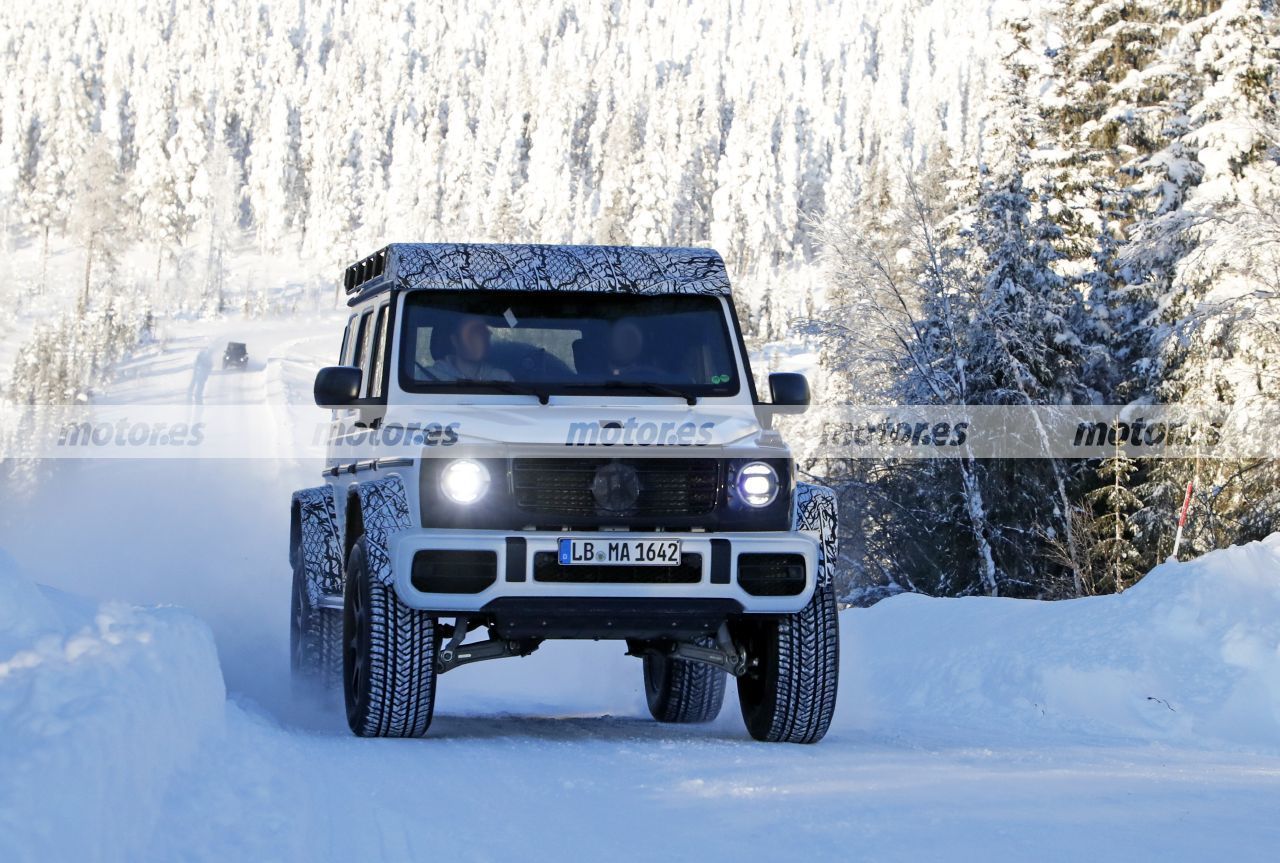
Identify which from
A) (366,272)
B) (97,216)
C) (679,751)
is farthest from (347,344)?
(97,216)

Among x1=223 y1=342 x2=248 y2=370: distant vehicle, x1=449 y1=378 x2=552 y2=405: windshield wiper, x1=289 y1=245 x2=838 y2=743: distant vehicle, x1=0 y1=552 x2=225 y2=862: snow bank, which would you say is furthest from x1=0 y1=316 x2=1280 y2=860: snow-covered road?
x1=223 y1=342 x2=248 y2=370: distant vehicle

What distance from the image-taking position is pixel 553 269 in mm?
7848

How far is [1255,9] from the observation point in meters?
23.1

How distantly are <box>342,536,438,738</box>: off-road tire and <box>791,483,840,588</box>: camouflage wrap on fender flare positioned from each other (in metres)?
1.74

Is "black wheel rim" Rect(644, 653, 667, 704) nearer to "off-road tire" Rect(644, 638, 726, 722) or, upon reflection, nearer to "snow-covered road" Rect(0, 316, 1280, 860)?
"off-road tire" Rect(644, 638, 726, 722)

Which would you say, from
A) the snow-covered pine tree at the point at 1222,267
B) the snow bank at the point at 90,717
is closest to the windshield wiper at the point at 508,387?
the snow bank at the point at 90,717

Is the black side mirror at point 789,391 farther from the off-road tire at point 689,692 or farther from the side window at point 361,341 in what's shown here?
the side window at point 361,341

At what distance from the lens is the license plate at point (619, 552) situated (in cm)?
659

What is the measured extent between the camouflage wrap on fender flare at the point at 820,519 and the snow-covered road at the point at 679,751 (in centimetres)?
83

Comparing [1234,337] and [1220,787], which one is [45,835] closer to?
[1220,787]

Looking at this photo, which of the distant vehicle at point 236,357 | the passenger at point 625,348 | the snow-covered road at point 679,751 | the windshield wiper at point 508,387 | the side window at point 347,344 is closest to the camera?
the snow-covered road at point 679,751

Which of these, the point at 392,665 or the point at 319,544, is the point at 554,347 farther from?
the point at 319,544

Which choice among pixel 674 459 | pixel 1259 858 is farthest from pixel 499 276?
pixel 1259 858

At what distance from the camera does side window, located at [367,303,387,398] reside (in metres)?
7.85
